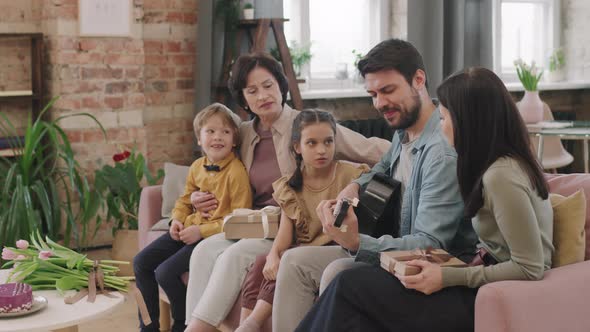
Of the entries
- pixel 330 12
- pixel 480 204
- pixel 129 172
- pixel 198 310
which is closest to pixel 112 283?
pixel 198 310

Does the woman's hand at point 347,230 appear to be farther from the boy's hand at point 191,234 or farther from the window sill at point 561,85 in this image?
the window sill at point 561,85

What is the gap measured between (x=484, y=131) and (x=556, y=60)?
4.97m

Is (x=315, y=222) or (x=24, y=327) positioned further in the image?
(x=315, y=222)

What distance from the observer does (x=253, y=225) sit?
11.0ft

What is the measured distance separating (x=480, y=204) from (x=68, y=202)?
3.04 m

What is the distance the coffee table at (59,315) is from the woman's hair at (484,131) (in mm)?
1289

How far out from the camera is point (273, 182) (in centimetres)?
355

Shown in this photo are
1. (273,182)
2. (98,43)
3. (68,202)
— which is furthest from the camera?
(98,43)

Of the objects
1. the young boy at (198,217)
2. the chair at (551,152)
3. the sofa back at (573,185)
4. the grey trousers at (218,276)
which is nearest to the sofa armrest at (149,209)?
the young boy at (198,217)

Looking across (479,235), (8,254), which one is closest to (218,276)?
(8,254)

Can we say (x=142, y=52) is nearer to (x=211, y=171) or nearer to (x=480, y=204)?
(x=211, y=171)

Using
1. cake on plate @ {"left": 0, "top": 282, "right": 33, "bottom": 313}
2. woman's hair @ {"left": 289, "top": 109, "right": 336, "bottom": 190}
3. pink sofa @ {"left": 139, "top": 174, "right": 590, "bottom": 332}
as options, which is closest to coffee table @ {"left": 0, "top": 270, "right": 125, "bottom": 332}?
cake on plate @ {"left": 0, "top": 282, "right": 33, "bottom": 313}

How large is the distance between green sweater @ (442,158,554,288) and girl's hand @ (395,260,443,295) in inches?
0.8

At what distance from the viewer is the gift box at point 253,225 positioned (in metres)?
3.33
